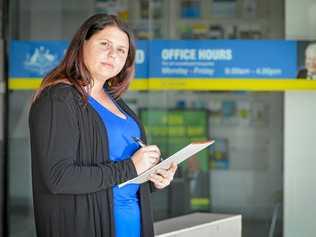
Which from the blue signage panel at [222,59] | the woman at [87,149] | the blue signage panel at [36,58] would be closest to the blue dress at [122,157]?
the woman at [87,149]

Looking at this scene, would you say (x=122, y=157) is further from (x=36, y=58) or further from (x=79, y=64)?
(x=36, y=58)

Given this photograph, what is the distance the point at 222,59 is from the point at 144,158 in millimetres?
3126

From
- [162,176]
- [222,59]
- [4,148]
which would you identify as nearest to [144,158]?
[162,176]

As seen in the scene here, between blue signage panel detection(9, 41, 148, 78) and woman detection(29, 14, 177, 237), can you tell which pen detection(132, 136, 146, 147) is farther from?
blue signage panel detection(9, 41, 148, 78)

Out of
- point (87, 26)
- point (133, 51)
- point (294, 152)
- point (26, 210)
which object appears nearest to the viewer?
point (87, 26)

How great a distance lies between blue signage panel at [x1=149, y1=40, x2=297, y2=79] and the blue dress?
295cm

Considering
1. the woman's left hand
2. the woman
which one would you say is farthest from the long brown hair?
the woman's left hand

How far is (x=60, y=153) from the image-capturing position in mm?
1904

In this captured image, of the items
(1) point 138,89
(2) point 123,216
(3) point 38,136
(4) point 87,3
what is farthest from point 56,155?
(4) point 87,3

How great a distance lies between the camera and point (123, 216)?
2.09 metres

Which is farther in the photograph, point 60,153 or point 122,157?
point 122,157

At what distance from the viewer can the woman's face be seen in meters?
2.06

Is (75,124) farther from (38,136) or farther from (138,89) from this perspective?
(138,89)

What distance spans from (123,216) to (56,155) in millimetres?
342
